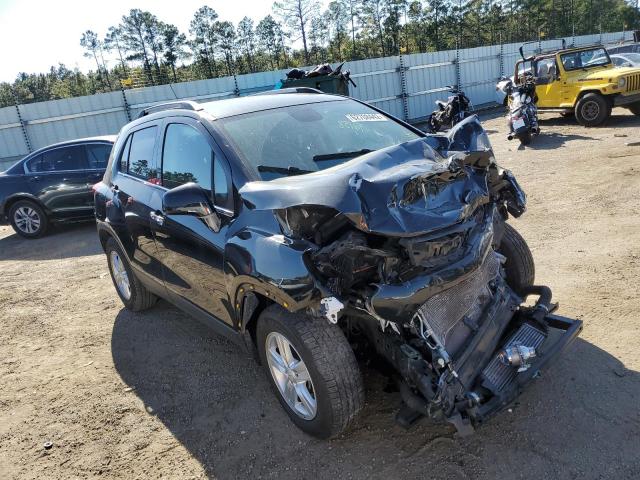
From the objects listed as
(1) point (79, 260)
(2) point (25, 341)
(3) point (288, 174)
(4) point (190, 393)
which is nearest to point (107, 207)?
(2) point (25, 341)

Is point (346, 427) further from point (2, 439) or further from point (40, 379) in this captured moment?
point (40, 379)

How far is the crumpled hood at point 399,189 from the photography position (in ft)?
8.05

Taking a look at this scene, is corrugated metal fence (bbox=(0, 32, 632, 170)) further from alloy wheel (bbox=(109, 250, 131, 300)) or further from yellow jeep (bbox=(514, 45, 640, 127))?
alloy wheel (bbox=(109, 250, 131, 300))

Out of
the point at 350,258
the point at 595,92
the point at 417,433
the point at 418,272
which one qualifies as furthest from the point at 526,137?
the point at 350,258

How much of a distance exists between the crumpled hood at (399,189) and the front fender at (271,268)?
7.8 inches

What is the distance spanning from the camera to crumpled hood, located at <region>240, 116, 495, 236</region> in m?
2.46

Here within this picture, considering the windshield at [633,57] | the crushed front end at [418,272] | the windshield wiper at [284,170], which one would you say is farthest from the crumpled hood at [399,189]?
the windshield at [633,57]

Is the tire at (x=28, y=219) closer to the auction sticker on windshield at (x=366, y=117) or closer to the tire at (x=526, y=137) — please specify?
the auction sticker on windshield at (x=366, y=117)

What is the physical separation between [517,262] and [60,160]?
27.7 ft

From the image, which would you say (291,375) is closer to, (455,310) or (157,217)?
(455,310)

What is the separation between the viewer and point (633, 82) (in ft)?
40.1

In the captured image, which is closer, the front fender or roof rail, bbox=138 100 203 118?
the front fender

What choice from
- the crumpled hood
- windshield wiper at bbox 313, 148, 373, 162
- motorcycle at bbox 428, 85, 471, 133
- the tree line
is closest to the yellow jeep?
motorcycle at bbox 428, 85, 471, 133

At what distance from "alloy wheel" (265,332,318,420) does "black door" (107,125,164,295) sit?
1.57 m
